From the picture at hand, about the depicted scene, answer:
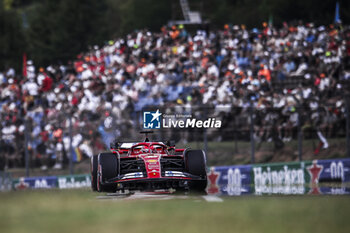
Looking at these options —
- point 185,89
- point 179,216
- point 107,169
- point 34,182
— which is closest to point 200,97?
point 185,89

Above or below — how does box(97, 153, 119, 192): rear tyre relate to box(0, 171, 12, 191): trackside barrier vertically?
above

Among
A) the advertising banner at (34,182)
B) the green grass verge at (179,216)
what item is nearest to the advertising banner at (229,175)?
the advertising banner at (34,182)

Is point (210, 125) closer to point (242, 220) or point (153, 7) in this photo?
point (242, 220)

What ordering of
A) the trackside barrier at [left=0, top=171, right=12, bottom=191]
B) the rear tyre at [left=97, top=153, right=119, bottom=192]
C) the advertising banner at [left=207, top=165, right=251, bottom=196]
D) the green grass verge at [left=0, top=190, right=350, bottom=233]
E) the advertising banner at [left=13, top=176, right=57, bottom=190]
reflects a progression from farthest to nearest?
1. the advertising banner at [left=13, top=176, right=57, bottom=190]
2. the trackside barrier at [left=0, top=171, right=12, bottom=191]
3. the advertising banner at [left=207, top=165, right=251, bottom=196]
4. the rear tyre at [left=97, top=153, right=119, bottom=192]
5. the green grass verge at [left=0, top=190, right=350, bottom=233]

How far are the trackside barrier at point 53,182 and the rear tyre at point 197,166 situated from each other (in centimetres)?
866

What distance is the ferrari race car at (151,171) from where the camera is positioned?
11926 millimetres

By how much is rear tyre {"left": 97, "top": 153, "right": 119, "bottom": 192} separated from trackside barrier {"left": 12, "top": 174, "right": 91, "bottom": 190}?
331 inches

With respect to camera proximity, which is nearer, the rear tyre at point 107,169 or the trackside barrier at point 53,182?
the rear tyre at point 107,169

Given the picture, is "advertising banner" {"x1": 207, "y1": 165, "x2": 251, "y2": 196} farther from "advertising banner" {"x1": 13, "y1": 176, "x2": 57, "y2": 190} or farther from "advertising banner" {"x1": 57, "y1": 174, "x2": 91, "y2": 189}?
"advertising banner" {"x1": 13, "y1": 176, "x2": 57, "y2": 190}

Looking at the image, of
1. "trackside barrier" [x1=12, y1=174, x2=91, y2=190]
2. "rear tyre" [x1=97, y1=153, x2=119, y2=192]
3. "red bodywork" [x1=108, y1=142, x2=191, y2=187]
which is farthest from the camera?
"trackside barrier" [x1=12, y1=174, x2=91, y2=190]

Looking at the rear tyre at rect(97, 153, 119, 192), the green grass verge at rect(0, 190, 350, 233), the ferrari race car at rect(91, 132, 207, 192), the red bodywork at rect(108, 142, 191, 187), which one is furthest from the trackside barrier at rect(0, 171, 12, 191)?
the green grass verge at rect(0, 190, 350, 233)

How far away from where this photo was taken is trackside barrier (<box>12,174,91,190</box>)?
2056 centimetres

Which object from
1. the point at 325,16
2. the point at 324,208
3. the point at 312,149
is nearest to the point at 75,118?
the point at 312,149

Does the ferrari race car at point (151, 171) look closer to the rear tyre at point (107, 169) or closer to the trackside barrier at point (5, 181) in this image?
the rear tyre at point (107, 169)
